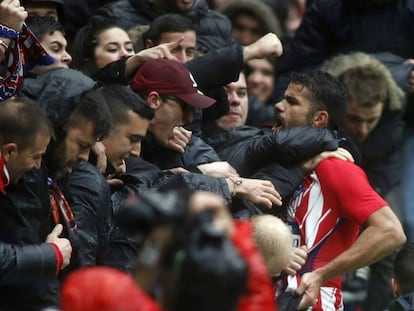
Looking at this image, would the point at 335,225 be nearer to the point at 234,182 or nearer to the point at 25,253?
the point at 234,182

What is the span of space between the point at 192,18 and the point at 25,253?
10.2 ft

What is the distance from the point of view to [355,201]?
6648 mm

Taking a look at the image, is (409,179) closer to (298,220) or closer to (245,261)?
(298,220)

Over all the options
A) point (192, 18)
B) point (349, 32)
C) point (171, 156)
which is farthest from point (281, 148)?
point (349, 32)

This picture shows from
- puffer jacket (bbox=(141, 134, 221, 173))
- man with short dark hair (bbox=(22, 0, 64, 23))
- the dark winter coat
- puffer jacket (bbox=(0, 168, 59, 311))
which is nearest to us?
puffer jacket (bbox=(0, 168, 59, 311))

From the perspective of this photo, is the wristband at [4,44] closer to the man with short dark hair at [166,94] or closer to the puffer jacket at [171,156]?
the man with short dark hair at [166,94]

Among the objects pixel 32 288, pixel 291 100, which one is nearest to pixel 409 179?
pixel 291 100

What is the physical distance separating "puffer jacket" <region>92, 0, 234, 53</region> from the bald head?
2208mm

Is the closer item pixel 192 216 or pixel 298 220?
pixel 192 216

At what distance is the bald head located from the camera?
597 centimetres

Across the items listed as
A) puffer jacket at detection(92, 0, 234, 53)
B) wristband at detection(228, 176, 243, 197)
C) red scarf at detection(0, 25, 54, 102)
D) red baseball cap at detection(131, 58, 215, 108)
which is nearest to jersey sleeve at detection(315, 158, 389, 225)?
wristband at detection(228, 176, 243, 197)

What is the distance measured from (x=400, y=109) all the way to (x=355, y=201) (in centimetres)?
187

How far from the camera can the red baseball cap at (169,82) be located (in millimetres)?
6590

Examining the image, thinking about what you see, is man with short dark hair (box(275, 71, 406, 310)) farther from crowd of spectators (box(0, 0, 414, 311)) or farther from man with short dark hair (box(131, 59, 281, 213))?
man with short dark hair (box(131, 59, 281, 213))
